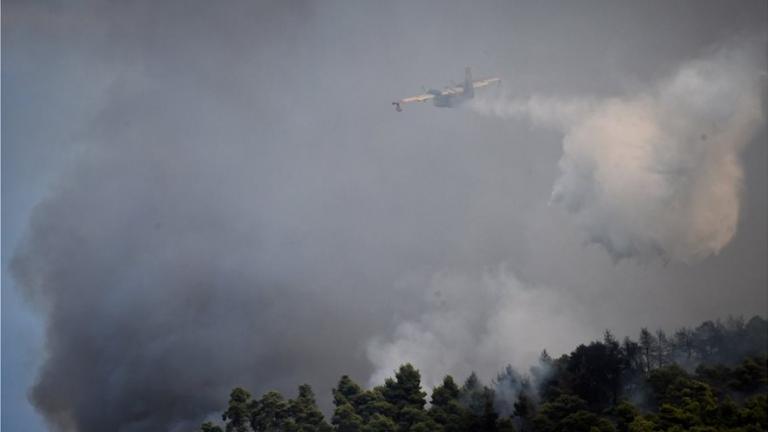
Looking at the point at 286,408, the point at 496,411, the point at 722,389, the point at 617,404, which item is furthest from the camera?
the point at 286,408

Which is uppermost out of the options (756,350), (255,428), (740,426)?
(255,428)

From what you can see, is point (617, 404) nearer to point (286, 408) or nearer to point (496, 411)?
point (496, 411)

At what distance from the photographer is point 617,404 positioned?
481 ft

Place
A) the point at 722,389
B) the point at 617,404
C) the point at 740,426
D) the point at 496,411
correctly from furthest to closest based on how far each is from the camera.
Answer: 1. the point at 496,411
2. the point at 617,404
3. the point at 722,389
4. the point at 740,426

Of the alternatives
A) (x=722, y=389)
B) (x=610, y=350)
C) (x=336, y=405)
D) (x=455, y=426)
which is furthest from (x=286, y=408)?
(x=722, y=389)

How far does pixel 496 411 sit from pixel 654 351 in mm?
29875

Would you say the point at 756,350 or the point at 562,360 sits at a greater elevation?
the point at 562,360

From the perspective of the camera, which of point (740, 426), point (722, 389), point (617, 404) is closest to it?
point (740, 426)

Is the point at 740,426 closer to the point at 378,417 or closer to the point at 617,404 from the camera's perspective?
the point at 617,404

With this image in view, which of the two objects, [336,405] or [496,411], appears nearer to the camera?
[496,411]

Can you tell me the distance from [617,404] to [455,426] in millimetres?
26054

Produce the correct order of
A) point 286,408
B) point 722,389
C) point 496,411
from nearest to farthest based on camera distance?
point 722,389 < point 496,411 < point 286,408

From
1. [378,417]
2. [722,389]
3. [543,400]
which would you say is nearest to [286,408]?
[378,417]

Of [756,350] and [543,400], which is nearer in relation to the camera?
[756,350]
